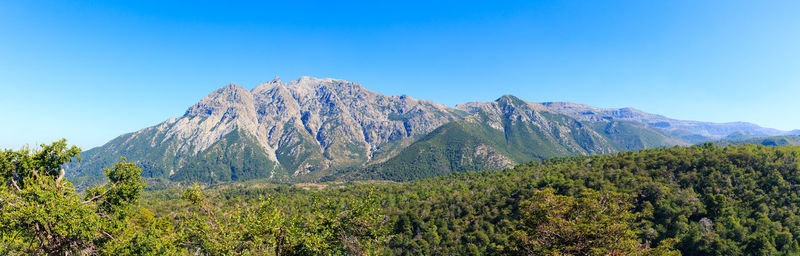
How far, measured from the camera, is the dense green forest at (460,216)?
61.5ft

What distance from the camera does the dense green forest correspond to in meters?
18.8

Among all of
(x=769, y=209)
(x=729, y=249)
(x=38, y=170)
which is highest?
(x=38, y=170)

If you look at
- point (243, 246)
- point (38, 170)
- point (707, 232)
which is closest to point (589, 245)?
point (243, 246)

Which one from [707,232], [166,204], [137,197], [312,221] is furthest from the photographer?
[166,204]

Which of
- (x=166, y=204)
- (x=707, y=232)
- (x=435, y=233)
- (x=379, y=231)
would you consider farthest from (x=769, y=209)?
(x=166, y=204)

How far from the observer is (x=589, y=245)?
99.6ft

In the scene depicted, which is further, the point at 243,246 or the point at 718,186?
the point at 718,186

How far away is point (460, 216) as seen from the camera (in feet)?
437

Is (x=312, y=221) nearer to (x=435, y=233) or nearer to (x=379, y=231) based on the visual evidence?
(x=379, y=231)

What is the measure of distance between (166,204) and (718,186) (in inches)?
10040

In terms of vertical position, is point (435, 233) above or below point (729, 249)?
below

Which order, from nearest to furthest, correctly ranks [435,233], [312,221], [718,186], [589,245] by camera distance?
[312,221]
[589,245]
[718,186]
[435,233]

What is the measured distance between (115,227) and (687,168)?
16964 centimetres

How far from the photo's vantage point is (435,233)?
11706cm
